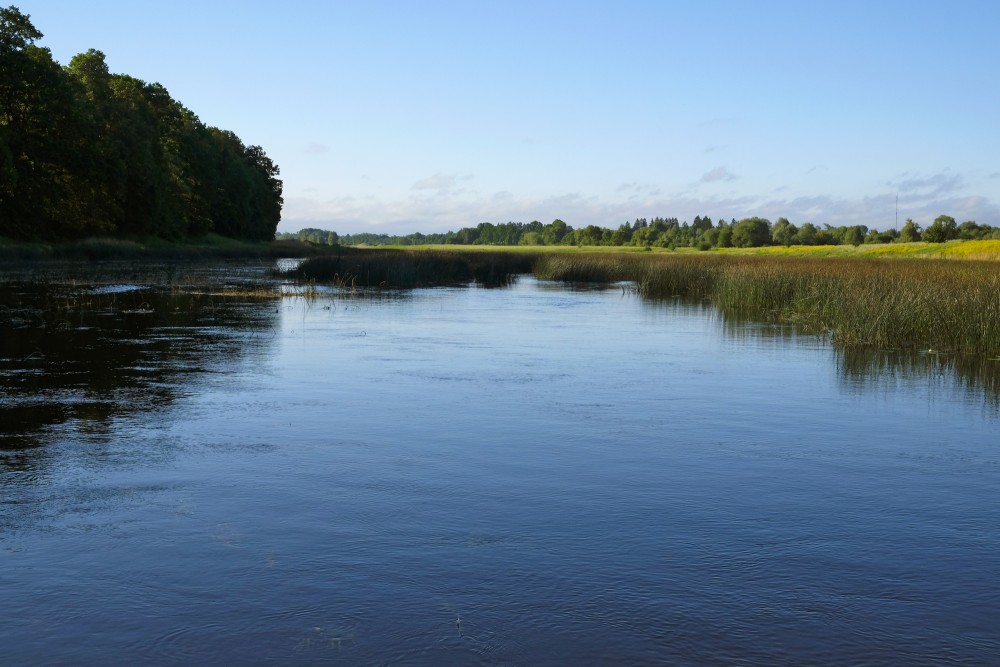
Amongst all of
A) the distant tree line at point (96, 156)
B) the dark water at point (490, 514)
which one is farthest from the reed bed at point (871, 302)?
the distant tree line at point (96, 156)

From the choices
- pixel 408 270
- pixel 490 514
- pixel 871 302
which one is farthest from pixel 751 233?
pixel 490 514

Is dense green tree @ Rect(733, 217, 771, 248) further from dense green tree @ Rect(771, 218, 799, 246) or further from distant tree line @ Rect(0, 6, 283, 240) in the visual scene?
distant tree line @ Rect(0, 6, 283, 240)

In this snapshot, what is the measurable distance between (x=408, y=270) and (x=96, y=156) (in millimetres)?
25740

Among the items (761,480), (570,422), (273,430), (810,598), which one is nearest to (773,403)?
(570,422)

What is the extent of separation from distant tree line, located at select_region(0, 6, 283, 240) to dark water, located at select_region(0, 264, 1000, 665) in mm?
36321

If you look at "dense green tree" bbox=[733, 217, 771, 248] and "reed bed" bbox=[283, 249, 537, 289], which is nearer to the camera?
"reed bed" bbox=[283, 249, 537, 289]

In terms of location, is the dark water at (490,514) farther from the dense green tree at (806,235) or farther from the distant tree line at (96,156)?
the dense green tree at (806,235)

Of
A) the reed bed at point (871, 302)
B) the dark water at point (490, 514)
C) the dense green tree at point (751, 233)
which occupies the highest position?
the dense green tree at point (751, 233)

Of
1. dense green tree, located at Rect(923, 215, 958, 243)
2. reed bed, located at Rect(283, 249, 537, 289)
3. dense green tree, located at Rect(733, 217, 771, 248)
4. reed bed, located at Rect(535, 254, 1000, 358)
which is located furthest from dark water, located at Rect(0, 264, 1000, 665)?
dense green tree, located at Rect(733, 217, 771, 248)

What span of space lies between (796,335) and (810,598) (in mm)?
15681

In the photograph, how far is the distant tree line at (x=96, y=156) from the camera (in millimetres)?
45688

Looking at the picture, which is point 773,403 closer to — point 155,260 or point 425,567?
point 425,567

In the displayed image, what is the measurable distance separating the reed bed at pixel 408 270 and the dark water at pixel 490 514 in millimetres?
21395

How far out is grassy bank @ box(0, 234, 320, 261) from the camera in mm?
42250
